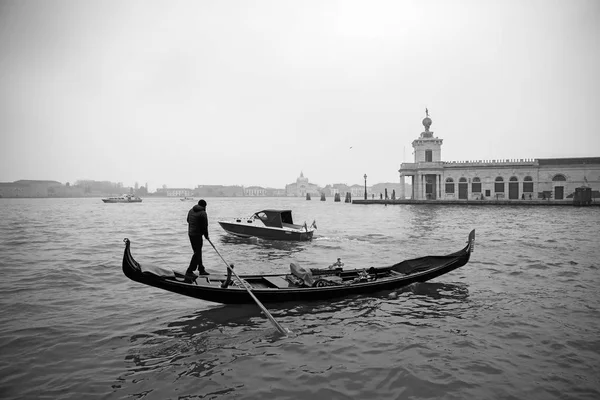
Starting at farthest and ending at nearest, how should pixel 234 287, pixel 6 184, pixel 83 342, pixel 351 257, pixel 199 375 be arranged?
pixel 6 184 → pixel 351 257 → pixel 234 287 → pixel 83 342 → pixel 199 375

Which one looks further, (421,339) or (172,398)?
(421,339)

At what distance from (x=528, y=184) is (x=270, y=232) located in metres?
57.7

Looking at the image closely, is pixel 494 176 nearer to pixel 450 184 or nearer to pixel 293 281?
pixel 450 184

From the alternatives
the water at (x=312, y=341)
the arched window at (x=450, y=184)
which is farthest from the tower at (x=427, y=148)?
the water at (x=312, y=341)

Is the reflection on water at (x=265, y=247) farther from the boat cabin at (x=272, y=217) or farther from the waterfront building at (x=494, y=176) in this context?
the waterfront building at (x=494, y=176)

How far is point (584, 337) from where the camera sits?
7.32 m

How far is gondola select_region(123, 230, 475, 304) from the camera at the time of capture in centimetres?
779

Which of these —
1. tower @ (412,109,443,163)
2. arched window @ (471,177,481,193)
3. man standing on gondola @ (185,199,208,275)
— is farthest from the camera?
tower @ (412,109,443,163)

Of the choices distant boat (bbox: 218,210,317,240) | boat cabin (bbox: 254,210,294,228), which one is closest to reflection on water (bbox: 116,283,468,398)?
distant boat (bbox: 218,210,317,240)

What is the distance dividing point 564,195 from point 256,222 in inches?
2364

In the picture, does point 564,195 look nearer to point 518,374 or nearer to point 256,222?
point 256,222

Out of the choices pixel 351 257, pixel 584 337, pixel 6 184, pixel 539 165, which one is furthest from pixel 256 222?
pixel 6 184

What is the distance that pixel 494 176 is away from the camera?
6438cm

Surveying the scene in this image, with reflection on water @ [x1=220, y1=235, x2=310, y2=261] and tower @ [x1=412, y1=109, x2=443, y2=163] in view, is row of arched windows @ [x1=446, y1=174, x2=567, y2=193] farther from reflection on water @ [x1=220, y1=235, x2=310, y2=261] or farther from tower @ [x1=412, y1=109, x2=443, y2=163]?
reflection on water @ [x1=220, y1=235, x2=310, y2=261]
